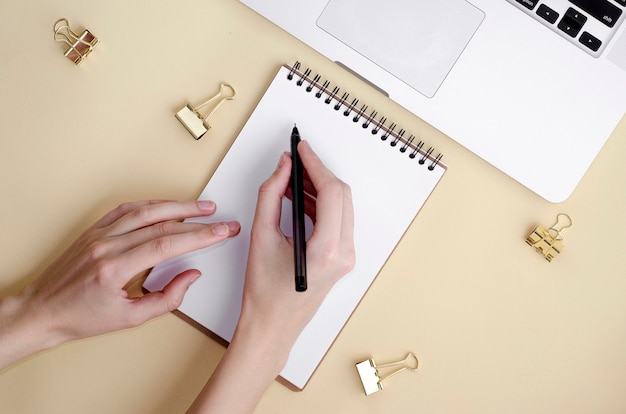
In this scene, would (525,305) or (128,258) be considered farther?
(525,305)

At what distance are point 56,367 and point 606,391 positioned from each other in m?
0.79

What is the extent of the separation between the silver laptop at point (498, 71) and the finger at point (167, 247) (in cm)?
31

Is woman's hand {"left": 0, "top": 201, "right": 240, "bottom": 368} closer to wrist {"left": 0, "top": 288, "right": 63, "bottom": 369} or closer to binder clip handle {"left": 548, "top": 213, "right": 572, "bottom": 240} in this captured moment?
wrist {"left": 0, "top": 288, "right": 63, "bottom": 369}

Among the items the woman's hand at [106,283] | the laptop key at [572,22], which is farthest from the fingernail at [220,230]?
the laptop key at [572,22]

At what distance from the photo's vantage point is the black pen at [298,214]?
25.7 inches

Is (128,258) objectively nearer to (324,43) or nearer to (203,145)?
(203,145)

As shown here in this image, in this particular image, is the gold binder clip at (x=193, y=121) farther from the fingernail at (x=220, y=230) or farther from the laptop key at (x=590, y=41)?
the laptop key at (x=590, y=41)

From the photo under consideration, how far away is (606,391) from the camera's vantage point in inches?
32.7

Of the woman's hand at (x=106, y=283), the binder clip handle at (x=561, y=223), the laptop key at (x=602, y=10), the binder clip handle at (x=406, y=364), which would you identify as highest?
the laptop key at (x=602, y=10)

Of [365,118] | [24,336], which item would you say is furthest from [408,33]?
[24,336]

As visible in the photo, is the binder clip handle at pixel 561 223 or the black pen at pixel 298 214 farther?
the binder clip handle at pixel 561 223

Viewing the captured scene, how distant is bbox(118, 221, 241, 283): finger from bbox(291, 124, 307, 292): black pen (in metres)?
0.11

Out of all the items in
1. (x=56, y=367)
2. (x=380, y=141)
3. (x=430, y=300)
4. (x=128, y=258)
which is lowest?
(x=56, y=367)

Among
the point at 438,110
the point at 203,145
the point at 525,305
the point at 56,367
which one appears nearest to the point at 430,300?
the point at 525,305
